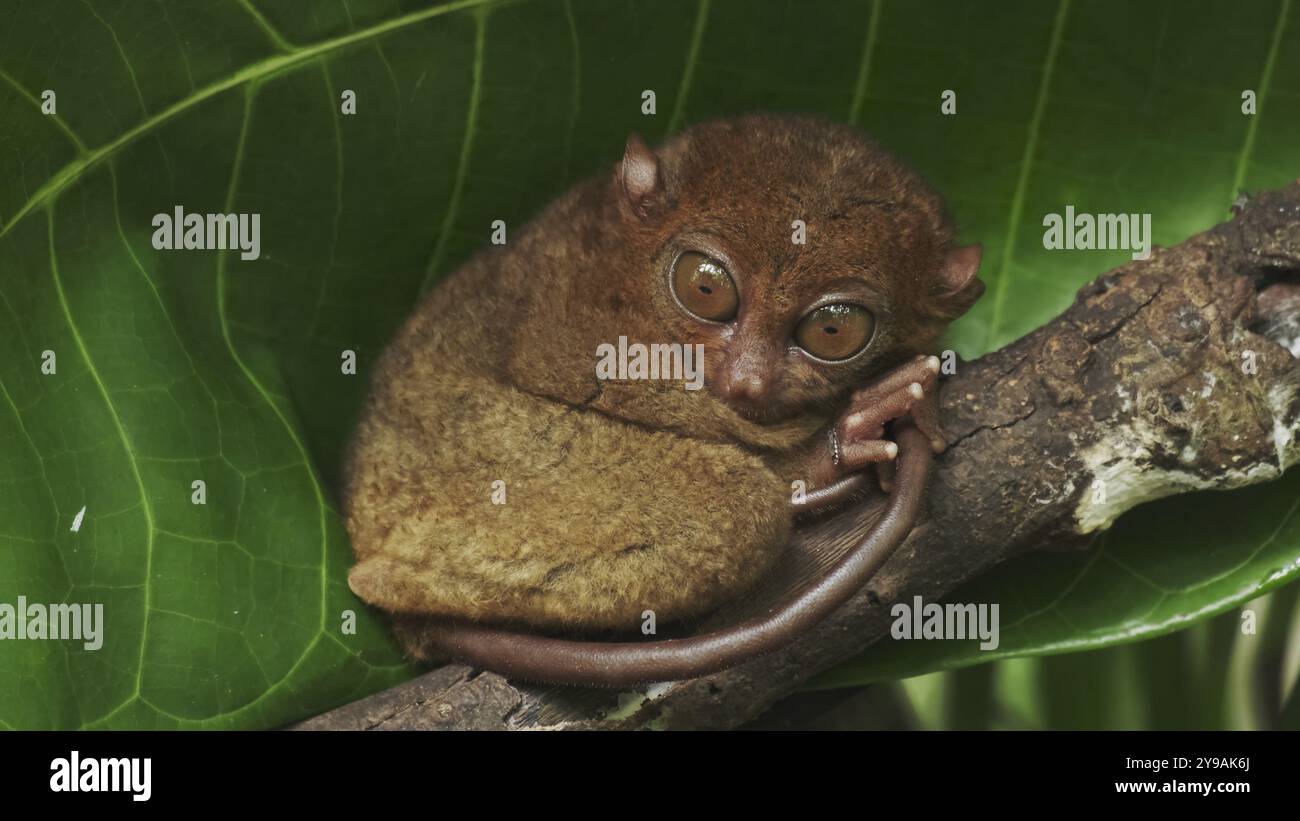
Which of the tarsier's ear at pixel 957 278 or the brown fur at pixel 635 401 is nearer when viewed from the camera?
the brown fur at pixel 635 401

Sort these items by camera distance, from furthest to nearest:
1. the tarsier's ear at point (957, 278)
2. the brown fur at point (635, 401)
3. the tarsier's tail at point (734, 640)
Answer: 1. the tarsier's ear at point (957, 278)
2. the brown fur at point (635, 401)
3. the tarsier's tail at point (734, 640)

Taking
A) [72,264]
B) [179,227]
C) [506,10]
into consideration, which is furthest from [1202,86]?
[72,264]

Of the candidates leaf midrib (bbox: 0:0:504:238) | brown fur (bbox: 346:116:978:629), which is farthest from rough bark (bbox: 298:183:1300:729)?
leaf midrib (bbox: 0:0:504:238)

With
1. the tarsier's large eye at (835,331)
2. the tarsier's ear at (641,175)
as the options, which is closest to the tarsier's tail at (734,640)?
the tarsier's large eye at (835,331)

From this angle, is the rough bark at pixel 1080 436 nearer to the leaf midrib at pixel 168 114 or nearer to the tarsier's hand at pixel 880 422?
the tarsier's hand at pixel 880 422

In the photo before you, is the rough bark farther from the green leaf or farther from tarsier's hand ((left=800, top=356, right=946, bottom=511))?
the green leaf
